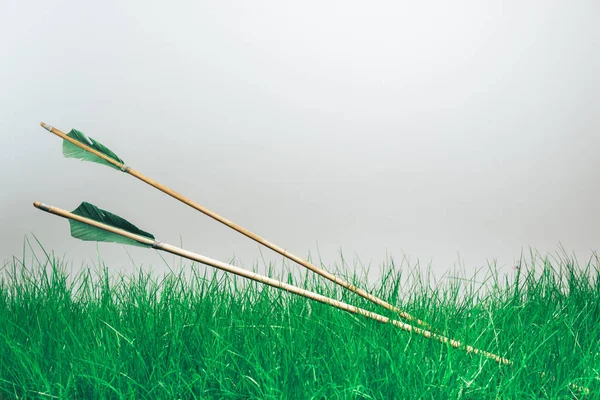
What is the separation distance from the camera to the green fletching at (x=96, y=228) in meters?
1.85

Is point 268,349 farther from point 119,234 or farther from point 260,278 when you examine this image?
point 119,234

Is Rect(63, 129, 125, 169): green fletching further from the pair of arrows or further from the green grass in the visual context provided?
the green grass

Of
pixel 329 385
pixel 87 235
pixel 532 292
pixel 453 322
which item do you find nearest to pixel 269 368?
pixel 329 385

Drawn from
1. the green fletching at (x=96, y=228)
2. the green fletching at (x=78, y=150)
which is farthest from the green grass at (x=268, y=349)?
the green fletching at (x=78, y=150)

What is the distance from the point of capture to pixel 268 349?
2012 mm

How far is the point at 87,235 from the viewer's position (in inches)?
72.7

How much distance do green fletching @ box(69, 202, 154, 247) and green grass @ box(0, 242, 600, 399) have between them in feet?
0.89

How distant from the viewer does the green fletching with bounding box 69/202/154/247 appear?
1.85 metres

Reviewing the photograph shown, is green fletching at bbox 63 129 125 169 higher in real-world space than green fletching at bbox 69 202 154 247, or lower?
higher

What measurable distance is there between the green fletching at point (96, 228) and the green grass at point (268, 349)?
27 centimetres

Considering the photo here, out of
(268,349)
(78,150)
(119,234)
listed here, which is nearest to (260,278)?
(268,349)

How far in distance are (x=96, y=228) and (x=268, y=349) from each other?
0.60 meters

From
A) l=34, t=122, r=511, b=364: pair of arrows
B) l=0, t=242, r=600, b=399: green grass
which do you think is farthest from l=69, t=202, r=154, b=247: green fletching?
l=0, t=242, r=600, b=399: green grass

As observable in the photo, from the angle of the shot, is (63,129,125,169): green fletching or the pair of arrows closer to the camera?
the pair of arrows
